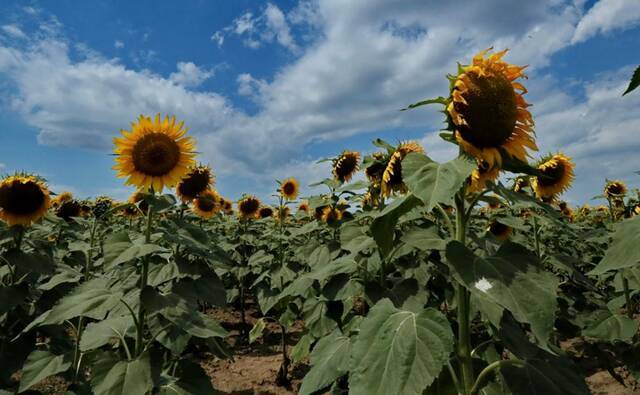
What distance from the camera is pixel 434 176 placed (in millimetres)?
1668

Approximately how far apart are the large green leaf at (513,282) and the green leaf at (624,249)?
19 cm

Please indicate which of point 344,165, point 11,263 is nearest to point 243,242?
point 344,165

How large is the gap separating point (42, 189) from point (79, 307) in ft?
7.55

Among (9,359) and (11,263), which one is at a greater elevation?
(11,263)

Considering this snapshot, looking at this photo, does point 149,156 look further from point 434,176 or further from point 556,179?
point 556,179

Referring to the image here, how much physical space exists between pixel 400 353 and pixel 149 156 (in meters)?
2.65

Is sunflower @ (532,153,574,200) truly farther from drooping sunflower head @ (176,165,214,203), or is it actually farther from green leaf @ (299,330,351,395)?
drooping sunflower head @ (176,165,214,203)

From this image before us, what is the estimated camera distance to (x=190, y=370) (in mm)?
2883

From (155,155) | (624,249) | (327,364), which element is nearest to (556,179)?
(327,364)

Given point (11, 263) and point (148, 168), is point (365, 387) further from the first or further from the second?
point (11, 263)

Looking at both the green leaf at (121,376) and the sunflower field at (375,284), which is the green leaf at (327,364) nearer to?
the sunflower field at (375,284)

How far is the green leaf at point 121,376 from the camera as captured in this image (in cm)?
238

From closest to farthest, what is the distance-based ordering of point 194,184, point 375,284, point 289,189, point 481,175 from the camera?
point 481,175 → point 375,284 → point 194,184 → point 289,189

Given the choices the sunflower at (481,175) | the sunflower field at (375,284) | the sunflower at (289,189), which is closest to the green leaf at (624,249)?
the sunflower field at (375,284)
